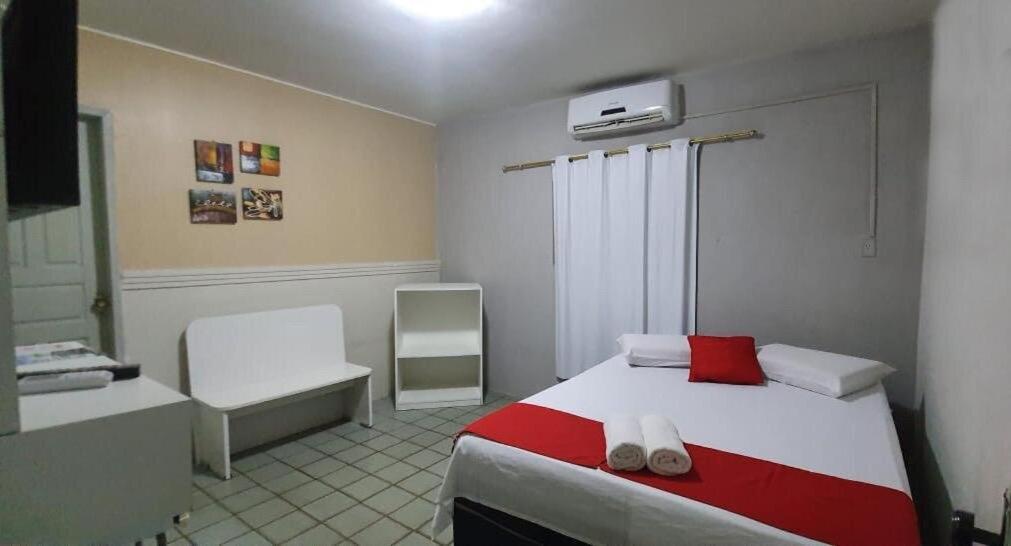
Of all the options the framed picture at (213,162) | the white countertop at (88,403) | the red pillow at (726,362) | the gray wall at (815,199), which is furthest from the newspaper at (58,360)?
the gray wall at (815,199)

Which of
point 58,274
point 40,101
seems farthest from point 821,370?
point 58,274

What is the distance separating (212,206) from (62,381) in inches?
84.6

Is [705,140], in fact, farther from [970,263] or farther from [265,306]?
[265,306]

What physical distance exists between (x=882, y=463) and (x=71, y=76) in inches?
99.8

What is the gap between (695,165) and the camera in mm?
3064

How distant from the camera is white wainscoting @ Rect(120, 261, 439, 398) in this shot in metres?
2.66

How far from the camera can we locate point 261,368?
310 cm

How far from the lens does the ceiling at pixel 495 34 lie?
2.22 meters

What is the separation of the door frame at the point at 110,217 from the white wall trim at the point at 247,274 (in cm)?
6

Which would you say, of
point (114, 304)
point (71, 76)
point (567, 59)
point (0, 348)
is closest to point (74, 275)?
point (114, 304)

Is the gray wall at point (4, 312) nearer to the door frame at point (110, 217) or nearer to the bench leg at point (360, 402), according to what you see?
the door frame at point (110, 217)

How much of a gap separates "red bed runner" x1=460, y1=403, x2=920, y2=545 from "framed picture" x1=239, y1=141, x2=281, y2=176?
2449 mm

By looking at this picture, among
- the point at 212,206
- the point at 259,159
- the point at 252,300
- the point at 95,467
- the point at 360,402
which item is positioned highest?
Result: the point at 259,159

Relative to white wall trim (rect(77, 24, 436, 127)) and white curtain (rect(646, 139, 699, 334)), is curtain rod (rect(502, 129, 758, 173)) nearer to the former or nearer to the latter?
white curtain (rect(646, 139, 699, 334))
